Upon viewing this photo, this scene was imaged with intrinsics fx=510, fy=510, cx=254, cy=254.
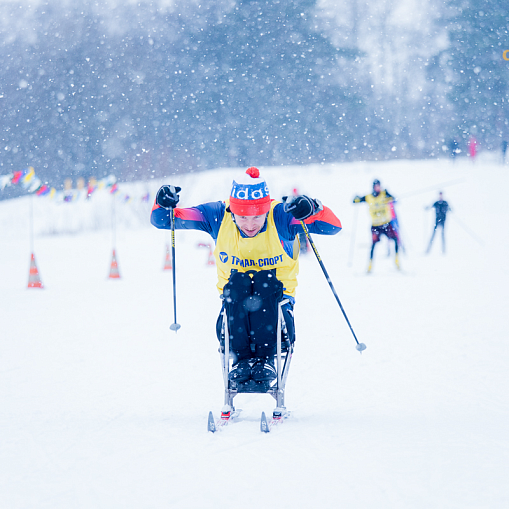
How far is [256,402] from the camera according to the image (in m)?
3.55

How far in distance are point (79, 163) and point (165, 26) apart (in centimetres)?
1039

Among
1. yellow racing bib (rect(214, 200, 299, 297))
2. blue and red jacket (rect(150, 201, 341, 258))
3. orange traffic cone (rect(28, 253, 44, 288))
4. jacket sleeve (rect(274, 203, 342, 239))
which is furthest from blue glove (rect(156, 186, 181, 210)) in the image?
orange traffic cone (rect(28, 253, 44, 288))

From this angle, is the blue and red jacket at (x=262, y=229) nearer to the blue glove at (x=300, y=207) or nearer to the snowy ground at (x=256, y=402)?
the blue glove at (x=300, y=207)

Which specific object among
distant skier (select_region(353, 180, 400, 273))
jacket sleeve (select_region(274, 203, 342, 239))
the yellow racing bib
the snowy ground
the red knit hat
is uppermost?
distant skier (select_region(353, 180, 400, 273))

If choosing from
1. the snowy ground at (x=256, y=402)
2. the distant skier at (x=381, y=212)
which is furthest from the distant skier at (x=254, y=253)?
the distant skier at (x=381, y=212)

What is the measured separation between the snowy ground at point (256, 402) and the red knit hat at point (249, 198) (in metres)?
1.27

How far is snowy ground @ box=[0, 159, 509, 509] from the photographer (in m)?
2.28

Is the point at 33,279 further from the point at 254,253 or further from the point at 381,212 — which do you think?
the point at 254,253

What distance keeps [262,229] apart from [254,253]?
15 centimetres

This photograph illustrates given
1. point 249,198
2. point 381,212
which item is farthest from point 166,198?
point 381,212

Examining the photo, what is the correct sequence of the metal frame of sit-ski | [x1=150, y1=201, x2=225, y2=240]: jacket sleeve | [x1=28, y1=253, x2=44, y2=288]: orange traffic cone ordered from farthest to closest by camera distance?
[x1=28, y1=253, x2=44, y2=288]: orange traffic cone < [x1=150, y1=201, x2=225, y2=240]: jacket sleeve < the metal frame of sit-ski

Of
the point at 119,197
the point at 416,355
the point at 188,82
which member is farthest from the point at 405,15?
the point at 416,355

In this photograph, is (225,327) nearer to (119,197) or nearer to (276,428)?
(276,428)

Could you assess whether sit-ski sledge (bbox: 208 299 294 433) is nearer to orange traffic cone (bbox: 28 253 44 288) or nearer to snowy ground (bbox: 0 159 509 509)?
snowy ground (bbox: 0 159 509 509)
